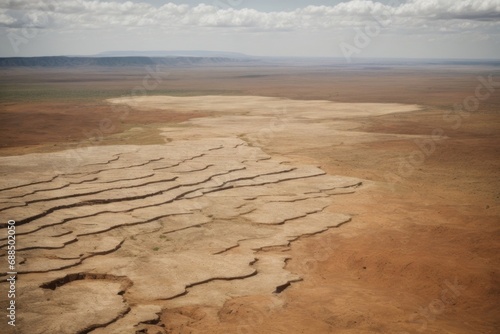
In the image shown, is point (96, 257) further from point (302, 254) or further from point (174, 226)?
point (302, 254)

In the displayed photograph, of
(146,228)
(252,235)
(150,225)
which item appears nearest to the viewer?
(252,235)

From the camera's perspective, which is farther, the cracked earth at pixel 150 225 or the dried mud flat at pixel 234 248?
the cracked earth at pixel 150 225

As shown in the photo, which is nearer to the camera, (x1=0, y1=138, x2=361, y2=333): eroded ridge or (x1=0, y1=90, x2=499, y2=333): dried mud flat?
(x1=0, y1=90, x2=499, y2=333): dried mud flat

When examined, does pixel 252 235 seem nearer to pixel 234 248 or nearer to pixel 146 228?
pixel 234 248

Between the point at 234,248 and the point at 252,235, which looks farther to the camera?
the point at 252,235

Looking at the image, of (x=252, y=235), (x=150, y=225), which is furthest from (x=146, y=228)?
(x=252, y=235)
